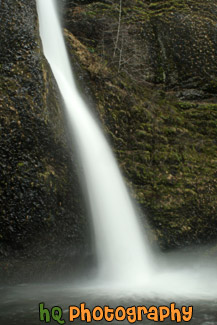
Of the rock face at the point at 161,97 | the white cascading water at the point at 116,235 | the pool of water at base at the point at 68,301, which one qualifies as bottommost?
the pool of water at base at the point at 68,301

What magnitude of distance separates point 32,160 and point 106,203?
1720 millimetres

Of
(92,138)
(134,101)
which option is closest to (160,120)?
(134,101)

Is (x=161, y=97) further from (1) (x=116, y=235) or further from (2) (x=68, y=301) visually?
(2) (x=68, y=301)

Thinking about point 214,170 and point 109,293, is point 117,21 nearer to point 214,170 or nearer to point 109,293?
point 214,170

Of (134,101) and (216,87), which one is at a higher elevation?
(216,87)

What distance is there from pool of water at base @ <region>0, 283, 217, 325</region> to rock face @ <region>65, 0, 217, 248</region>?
1.96 metres

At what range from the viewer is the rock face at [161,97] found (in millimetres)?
6582

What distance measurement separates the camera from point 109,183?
5.98 metres

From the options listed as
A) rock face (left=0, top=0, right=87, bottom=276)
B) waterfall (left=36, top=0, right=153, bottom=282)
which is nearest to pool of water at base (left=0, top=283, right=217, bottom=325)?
rock face (left=0, top=0, right=87, bottom=276)

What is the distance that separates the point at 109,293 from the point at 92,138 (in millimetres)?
2757

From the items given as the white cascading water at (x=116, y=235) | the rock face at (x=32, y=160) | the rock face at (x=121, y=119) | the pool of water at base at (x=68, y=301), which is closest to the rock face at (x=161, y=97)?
the rock face at (x=121, y=119)

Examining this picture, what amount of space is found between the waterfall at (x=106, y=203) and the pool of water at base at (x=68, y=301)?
0.80 m

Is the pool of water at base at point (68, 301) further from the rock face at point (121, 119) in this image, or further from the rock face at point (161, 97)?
the rock face at point (161, 97)

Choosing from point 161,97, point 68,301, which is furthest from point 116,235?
point 161,97
